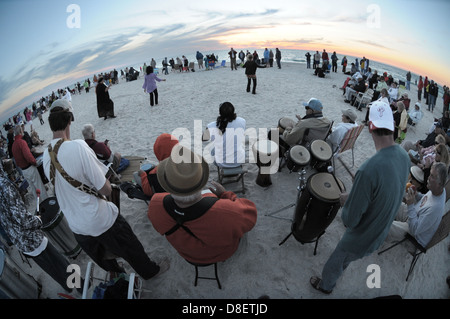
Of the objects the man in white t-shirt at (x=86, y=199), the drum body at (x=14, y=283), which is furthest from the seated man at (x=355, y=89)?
the drum body at (x=14, y=283)

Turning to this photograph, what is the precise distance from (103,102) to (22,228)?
855cm

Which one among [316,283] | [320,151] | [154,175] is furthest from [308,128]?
[154,175]

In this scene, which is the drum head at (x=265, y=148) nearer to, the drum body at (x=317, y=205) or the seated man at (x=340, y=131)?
the drum body at (x=317, y=205)

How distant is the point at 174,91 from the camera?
13.7m

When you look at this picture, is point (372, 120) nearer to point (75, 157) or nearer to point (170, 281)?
point (75, 157)

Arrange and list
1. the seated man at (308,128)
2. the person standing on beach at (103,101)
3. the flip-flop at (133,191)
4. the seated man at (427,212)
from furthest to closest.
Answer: the person standing on beach at (103,101), the seated man at (308,128), the flip-flop at (133,191), the seated man at (427,212)

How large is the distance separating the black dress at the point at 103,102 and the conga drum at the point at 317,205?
9608 mm

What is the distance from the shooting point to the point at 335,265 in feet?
8.15

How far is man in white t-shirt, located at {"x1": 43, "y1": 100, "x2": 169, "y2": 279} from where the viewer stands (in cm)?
208

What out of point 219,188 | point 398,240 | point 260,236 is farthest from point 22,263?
point 398,240

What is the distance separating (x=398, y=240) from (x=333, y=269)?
4.62 ft

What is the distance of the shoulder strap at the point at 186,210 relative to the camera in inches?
76.4

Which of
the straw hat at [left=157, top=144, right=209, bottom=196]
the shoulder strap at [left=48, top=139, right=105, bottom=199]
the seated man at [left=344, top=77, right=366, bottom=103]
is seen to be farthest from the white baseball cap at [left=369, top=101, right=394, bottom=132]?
the seated man at [left=344, top=77, right=366, bottom=103]
